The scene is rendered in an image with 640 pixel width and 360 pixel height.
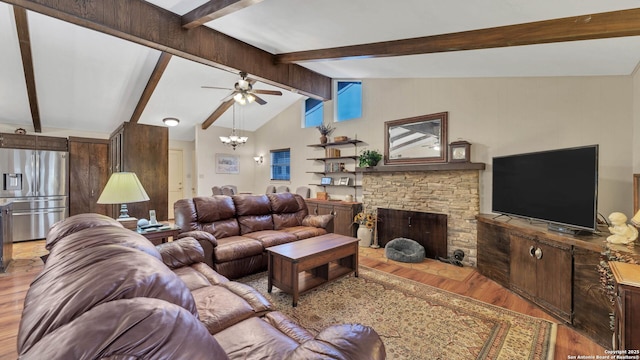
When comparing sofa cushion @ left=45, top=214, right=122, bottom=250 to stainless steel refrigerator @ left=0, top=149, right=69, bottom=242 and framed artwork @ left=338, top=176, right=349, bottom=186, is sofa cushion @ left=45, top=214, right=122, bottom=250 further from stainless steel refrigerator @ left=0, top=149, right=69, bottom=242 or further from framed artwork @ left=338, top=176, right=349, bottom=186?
stainless steel refrigerator @ left=0, top=149, right=69, bottom=242

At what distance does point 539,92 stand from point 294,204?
146 inches

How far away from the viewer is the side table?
9.61ft

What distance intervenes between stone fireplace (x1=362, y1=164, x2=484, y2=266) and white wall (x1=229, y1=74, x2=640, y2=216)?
0.20m

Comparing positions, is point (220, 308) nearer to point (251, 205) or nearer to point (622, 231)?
point (251, 205)

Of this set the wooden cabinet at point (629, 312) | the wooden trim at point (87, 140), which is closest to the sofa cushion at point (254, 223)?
the wooden cabinet at point (629, 312)

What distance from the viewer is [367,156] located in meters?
5.10

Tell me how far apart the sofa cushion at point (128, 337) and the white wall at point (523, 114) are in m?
4.17

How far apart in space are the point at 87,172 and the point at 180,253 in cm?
520

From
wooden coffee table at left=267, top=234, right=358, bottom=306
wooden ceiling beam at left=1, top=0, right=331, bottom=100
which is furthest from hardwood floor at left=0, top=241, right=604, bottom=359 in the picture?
wooden ceiling beam at left=1, top=0, right=331, bottom=100

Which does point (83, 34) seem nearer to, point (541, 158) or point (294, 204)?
point (294, 204)

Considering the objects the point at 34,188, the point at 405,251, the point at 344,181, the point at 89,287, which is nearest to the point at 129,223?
the point at 89,287

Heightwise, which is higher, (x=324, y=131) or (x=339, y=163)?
(x=324, y=131)

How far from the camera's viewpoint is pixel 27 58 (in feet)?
12.4

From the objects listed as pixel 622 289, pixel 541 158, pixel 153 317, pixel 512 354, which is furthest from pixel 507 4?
pixel 153 317
